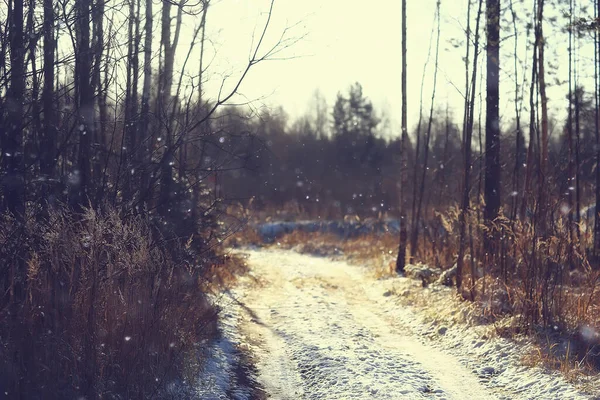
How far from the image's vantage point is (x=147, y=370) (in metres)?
5.40

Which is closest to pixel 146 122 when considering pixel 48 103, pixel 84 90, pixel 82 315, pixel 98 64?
pixel 84 90

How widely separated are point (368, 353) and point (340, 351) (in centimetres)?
37

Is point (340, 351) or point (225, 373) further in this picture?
point (340, 351)

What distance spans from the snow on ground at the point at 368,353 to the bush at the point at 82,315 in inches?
63.7

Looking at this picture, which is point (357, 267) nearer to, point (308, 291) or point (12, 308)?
point (308, 291)

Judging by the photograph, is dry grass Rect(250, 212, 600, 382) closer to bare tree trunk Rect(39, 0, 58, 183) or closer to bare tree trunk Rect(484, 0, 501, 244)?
bare tree trunk Rect(484, 0, 501, 244)

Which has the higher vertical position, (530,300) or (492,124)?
(492,124)

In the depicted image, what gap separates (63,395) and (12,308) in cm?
95

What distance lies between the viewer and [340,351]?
7.98 m

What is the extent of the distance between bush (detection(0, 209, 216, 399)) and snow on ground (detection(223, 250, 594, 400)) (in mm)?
1618

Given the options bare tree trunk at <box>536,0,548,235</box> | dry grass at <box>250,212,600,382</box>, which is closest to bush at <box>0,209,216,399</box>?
dry grass at <box>250,212,600,382</box>

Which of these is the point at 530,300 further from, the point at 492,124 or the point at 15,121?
the point at 15,121

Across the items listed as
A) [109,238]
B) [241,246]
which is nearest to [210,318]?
[109,238]

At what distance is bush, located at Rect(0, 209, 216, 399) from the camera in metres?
4.95
